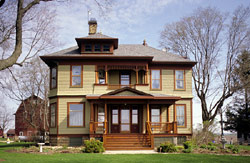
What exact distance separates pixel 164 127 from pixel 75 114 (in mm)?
7021

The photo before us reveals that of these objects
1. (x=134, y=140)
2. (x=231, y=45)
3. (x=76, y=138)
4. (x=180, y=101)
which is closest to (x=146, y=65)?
(x=180, y=101)

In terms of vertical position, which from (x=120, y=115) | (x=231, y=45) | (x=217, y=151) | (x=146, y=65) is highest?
(x=231, y=45)

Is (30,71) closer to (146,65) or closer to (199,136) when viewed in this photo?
(146,65)

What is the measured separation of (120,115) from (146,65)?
449 centimetres

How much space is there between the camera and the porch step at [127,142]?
2017cm

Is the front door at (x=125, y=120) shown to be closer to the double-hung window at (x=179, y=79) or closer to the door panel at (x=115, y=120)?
the door panel at (x=115, y=120)

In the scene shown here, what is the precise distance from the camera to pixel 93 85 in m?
23.4

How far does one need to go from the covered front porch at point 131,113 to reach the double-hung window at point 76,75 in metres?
2.10

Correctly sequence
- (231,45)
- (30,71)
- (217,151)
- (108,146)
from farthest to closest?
(30,71), (231,45), (108,146), (217,151)

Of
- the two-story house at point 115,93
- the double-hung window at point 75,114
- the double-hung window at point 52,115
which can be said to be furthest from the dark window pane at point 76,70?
the double-hung window at point 52,115

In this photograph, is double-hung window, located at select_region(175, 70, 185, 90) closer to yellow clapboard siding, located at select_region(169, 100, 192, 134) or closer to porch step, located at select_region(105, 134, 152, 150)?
yellow clapboard siding, located at select_region(169, 100, 192, 134)

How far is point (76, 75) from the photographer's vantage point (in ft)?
77.3

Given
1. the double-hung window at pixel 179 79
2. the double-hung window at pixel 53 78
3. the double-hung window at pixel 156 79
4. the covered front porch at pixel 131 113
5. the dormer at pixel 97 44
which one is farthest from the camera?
the double-hung window at pixel 179 79

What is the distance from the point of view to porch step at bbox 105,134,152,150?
20.2 meters
